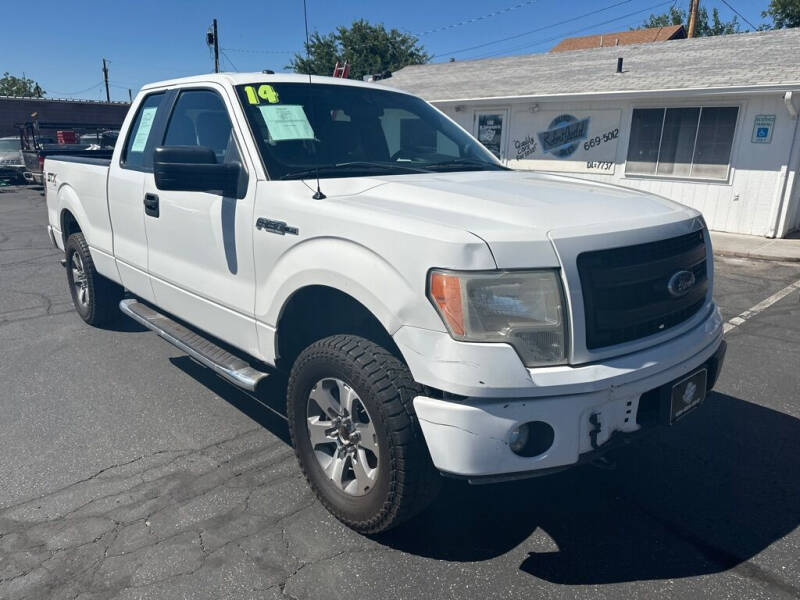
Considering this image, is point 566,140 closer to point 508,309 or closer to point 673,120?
point 673,120

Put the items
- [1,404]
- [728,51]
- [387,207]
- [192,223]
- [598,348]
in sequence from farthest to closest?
1. [728,51]
2. [1,404]
3. [192,223]
4. [387,207]
5. [598,348]

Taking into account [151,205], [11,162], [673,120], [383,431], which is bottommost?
[11,162]

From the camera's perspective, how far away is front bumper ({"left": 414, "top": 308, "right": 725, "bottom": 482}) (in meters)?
2.17

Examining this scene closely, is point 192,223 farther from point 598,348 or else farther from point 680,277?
point 680,277

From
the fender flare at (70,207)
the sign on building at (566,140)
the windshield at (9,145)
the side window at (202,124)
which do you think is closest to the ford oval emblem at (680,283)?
the side window at (202,124)

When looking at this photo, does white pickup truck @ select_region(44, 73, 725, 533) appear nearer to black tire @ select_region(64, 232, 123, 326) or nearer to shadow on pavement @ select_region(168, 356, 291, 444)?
shadow on pavement @ select_region(168, 356, 291, 444)

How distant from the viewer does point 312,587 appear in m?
2.42

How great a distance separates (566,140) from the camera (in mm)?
14211

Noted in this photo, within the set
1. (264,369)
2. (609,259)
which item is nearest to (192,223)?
(264,369)

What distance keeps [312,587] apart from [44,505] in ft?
4.87

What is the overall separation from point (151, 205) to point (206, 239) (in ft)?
2.48

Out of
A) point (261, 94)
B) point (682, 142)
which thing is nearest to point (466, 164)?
point (261, 94)

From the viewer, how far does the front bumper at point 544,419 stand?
2168 mm

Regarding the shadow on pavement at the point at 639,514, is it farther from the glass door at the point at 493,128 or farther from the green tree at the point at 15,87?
the green tree at the point at 15,87
